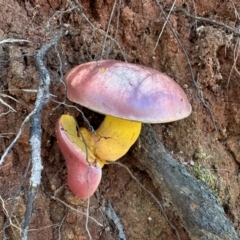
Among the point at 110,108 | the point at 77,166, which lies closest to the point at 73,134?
the point at 77,166

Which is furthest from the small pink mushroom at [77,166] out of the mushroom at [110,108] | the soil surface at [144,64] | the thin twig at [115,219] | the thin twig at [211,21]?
the thin twig at [211,21]

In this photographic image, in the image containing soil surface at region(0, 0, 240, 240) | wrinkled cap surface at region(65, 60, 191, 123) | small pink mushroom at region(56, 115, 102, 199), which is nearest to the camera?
wrinkled cap surface at region(65, 60, 191, 123)

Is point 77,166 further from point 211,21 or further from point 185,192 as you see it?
point 211,21

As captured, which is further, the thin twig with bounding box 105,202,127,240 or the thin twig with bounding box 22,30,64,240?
the thin twig with bounding box 105,202,127,240

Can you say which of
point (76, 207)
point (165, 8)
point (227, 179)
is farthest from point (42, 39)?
point (227, 179)

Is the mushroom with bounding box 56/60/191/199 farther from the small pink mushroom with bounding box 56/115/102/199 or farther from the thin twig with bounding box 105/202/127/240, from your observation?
the thin twig with bounding box 105/202/127/240

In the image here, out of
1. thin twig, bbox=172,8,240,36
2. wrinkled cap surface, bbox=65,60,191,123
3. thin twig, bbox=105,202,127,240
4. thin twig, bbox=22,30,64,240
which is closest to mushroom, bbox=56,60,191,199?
wrinkled cap surface, bbox=65,60,191,123

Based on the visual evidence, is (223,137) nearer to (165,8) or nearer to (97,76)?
(165,8)
